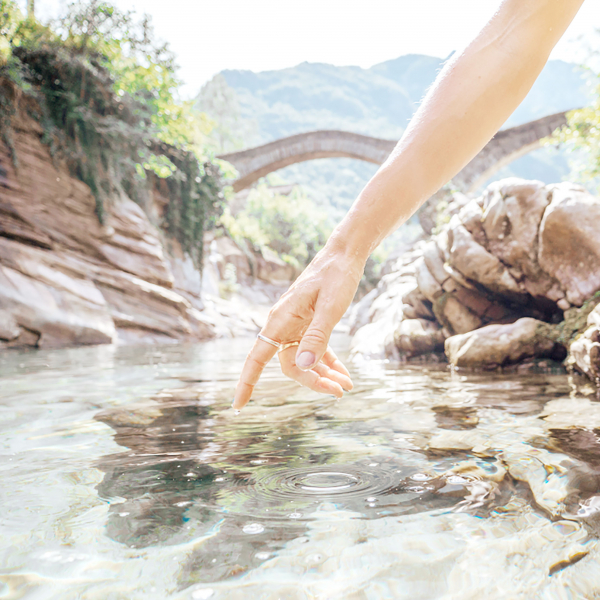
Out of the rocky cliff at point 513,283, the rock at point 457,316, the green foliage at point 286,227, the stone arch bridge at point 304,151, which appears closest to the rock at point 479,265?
the rocky cliff at point 513,283

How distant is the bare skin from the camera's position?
1.27 meters

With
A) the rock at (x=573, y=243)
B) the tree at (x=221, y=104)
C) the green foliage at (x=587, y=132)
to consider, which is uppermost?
the tree at (x=221, y=104)

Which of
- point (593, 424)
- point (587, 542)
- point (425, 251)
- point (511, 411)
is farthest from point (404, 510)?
point (425, 251)

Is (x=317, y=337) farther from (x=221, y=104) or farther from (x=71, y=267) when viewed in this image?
(x=221, y=104)

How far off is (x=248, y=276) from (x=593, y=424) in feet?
74.1

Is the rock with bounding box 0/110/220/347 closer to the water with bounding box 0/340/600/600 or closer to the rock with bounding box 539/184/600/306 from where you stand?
the water with bounding box 0/340/600/600

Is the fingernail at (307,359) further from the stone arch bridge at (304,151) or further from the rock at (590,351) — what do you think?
the stone arch bridge at (304,151)

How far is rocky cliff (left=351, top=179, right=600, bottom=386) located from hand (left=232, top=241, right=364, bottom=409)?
268cm

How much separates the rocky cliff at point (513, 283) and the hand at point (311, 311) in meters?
2.68

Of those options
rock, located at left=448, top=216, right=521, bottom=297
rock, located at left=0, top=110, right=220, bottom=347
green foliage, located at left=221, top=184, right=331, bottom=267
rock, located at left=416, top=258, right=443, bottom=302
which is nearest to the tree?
green foliage, located at left=221, top=184, right=331, bottom=267

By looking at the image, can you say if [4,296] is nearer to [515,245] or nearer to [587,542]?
[515,245]

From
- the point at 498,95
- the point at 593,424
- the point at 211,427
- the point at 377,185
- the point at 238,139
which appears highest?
the point at 238,139

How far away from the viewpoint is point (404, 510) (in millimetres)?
1274

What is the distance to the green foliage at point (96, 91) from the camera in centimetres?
1102
